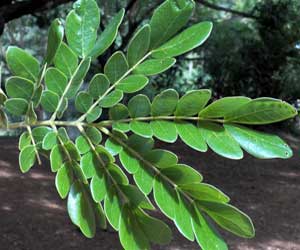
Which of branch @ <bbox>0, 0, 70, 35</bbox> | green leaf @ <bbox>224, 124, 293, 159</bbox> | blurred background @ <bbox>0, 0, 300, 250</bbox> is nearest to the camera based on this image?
green leaf @ <bbox>224, 124, 293, 159</bbox>

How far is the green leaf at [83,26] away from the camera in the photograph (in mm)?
805

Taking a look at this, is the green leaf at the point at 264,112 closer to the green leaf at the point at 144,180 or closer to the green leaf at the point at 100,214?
the green leaf at the point at 144,180

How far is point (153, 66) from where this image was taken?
2.64 ft

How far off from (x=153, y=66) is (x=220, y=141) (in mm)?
158

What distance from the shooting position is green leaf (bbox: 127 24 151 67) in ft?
2.60

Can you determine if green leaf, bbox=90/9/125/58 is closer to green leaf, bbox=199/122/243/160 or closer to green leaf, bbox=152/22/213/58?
green leaf, bbox=152/22/213/58

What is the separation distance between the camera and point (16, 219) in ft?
16.5

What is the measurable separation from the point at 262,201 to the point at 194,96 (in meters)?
5.40

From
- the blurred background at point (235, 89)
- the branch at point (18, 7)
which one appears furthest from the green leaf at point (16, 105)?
the branch at point (18, 7)

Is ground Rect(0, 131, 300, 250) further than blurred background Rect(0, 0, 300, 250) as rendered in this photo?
No

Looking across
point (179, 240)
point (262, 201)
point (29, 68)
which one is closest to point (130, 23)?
point (262, 201)

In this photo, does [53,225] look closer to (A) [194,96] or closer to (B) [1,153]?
(B) [1,153]

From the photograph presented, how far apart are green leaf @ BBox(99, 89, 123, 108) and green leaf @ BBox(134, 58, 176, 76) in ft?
0.15

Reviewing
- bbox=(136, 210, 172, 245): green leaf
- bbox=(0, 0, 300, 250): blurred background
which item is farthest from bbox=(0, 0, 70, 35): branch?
bbox=(136, 210, 172, 245): green leaf
